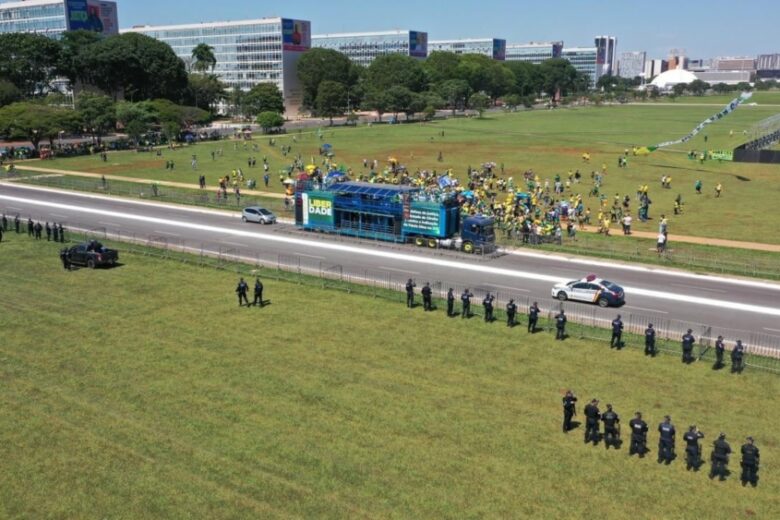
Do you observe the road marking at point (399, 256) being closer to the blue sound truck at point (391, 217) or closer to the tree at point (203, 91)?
the blue sound truck at point (391, 217)

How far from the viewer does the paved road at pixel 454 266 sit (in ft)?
110

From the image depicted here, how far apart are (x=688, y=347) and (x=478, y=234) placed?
65.1ft

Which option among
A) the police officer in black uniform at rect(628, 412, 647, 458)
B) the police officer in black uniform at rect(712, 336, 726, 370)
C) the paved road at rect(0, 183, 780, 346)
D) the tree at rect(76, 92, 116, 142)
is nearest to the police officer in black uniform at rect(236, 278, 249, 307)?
the paved road at rect(0, 183, 780, 346)

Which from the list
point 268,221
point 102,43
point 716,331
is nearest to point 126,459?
point 716,331

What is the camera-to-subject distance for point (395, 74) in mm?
177500

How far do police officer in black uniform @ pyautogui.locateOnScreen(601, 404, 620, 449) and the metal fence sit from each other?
871cm

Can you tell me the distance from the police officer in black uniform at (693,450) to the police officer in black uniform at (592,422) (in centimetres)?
239

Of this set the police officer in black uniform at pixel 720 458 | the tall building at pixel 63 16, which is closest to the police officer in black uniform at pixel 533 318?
the police officer in black uniform at pixel 720 458

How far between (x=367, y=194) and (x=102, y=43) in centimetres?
10858

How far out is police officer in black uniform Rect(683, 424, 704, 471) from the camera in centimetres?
1884

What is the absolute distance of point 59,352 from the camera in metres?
27.0

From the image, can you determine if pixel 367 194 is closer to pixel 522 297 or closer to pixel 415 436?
pixel 522 297

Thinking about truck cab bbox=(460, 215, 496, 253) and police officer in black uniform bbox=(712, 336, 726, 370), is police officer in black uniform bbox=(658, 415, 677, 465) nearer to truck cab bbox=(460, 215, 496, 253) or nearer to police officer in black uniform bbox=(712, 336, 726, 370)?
police officer in black uniform bbox=(712, 336, 726, 370)

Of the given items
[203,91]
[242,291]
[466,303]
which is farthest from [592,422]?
[203,91]
